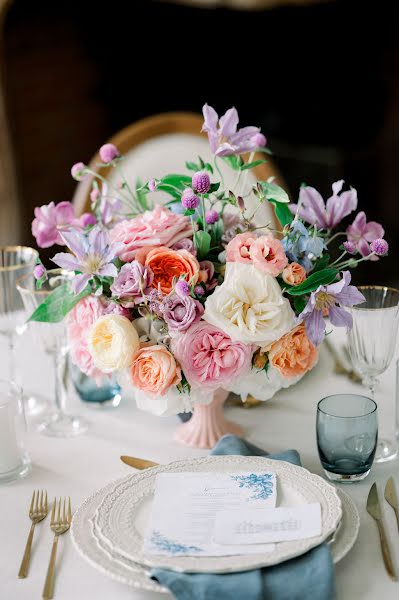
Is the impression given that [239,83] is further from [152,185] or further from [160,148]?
[152,185]

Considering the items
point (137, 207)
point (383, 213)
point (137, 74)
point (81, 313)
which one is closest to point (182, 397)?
point (81, 313)

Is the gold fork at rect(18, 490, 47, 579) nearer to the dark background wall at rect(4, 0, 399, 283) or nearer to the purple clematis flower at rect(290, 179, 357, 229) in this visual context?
the purple clematis flower at rect(290, 179, 357, 229)

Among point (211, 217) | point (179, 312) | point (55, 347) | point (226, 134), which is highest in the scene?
point (226, 134)

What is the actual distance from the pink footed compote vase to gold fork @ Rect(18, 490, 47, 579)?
0.23m

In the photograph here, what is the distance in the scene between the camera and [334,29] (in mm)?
3578

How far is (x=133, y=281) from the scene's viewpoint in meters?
1.12

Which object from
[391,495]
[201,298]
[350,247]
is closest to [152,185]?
[201,298]

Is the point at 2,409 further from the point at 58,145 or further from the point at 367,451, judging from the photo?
the point at 58,145

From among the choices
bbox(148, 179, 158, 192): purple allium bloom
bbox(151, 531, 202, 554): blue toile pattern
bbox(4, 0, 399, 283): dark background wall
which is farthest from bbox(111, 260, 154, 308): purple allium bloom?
bbox(4, 0, 399, 283): dark background wall

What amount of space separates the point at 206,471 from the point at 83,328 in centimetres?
26

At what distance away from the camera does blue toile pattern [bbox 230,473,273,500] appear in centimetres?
104

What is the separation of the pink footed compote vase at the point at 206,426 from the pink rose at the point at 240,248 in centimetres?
22

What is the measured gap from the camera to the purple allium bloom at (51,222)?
1.29m

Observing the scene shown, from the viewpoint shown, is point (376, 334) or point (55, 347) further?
point (55, 347)
